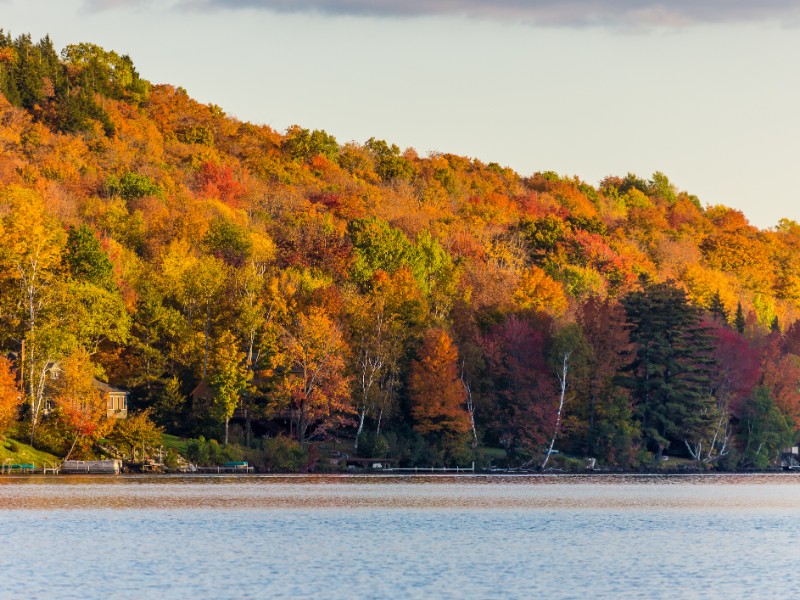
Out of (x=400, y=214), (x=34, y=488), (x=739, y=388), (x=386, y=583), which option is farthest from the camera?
(x=400, y=214)

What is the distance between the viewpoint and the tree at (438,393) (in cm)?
9844

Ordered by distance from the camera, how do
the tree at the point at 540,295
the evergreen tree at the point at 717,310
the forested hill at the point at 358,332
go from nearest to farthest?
1. the forested hill at the point at 358,332
2. the tree at the point at 540,295
3. the evergreen tree at the point at 717,310

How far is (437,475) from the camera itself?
93.6 meters

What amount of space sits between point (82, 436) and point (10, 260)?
1365 centimetres

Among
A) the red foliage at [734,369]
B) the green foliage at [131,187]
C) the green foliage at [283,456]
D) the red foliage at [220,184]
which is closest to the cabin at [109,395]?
the green foliage at [283,456]

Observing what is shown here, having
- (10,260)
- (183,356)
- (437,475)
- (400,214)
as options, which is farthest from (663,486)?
(400,214)

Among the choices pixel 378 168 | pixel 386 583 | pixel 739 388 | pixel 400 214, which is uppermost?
pixel 378 168

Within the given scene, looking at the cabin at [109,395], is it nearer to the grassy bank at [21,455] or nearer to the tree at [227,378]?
the grassy bank at [21,455]

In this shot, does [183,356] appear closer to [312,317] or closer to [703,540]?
[312,317]

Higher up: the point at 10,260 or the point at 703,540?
the point at 10,260

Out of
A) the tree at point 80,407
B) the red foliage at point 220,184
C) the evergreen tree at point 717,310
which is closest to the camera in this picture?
the tree at point 80,407

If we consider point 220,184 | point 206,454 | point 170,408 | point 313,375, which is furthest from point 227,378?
point 220,184

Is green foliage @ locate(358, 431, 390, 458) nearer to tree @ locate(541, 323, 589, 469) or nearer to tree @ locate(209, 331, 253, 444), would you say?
tree @ locate(209, 331, 253, 444)

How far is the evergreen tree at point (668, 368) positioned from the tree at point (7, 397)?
45305 millimetres
